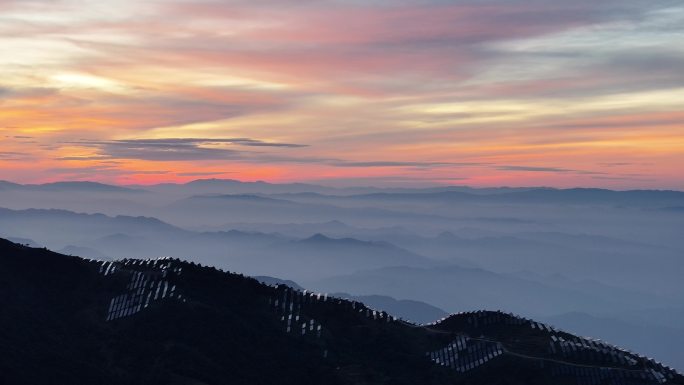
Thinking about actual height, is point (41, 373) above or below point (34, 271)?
below

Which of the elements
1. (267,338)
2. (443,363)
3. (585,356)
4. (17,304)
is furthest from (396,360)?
(17,304)

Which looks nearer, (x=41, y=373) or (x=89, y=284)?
(x=41, y=373)

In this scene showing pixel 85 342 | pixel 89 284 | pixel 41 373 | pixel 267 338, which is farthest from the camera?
pixel 89 284

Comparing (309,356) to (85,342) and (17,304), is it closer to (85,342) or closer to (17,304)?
(85,342)

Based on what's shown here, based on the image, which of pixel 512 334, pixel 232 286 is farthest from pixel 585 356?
pixel 232 286

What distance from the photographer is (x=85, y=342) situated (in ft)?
473

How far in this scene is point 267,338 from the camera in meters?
155

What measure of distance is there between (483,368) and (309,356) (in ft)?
112

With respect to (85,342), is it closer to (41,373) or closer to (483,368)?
(41,373)

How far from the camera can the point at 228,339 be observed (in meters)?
150

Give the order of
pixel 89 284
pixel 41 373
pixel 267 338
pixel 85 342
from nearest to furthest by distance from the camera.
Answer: pixel 41 373
pixel 85 342
pixel 267 338
pixel 89 284

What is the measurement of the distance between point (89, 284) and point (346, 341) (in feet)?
185

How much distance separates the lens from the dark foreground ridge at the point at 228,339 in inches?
5433

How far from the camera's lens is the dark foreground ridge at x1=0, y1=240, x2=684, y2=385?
453ft
